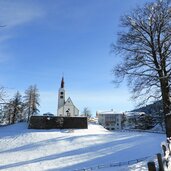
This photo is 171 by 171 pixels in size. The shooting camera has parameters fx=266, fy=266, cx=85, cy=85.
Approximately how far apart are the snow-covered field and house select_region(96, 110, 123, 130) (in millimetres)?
74384

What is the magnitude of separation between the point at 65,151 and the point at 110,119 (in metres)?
88.8

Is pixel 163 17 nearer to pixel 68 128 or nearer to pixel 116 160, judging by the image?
pixel 116 160

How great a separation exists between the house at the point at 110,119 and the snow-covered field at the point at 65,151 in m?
74.4

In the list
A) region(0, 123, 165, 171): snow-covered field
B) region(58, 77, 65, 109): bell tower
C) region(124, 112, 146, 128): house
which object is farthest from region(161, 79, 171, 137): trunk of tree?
region(58, 77, 65, 109): bell tower

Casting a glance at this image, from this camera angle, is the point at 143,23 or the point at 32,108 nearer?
the point at 143,23

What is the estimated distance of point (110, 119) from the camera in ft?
397

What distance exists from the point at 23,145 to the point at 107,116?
8484cm

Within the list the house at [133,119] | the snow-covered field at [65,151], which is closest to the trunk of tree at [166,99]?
the snow-covered field at [65,151]

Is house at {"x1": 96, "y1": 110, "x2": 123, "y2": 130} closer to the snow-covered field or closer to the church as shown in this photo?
the church

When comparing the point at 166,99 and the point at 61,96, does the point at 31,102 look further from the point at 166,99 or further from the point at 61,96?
the point at 166,99

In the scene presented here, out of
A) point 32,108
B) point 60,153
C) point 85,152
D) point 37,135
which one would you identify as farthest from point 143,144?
point 32,108

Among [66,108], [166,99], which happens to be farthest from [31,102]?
[166,99]

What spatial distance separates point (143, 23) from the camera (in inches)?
725

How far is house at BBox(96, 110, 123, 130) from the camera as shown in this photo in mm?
118750
